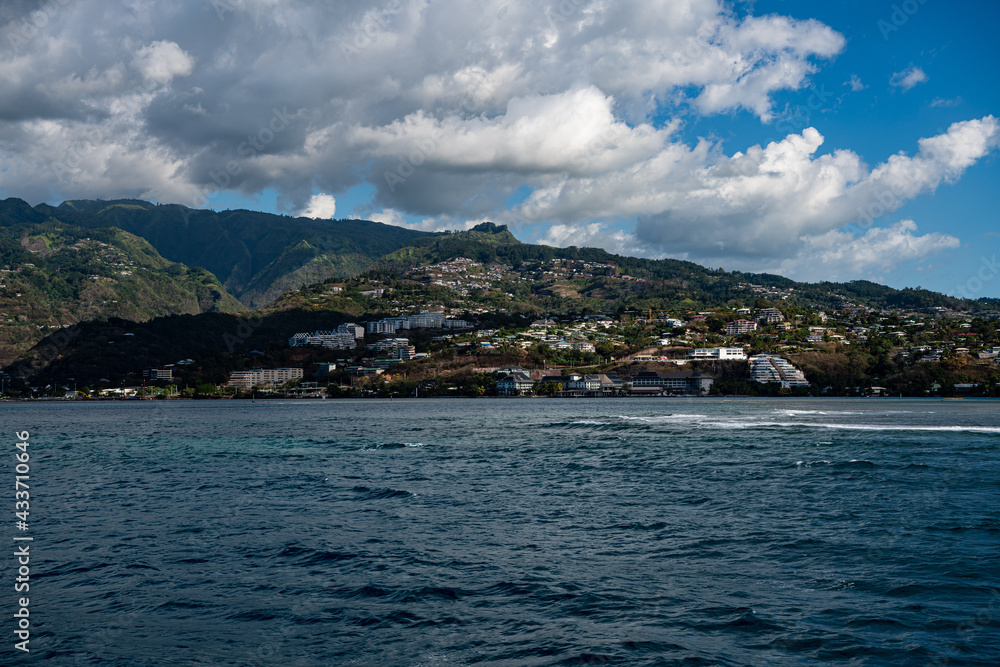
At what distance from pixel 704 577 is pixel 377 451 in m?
25.5

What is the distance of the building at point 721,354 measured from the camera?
441 feet

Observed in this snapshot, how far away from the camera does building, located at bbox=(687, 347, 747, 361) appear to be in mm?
134500

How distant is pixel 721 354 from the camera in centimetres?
13812

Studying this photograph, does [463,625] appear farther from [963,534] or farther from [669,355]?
[669,355]

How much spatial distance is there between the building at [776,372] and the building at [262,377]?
3662 inches

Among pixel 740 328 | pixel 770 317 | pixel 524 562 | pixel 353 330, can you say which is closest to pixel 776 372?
pixel 740 328

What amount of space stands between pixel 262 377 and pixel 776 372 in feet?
336

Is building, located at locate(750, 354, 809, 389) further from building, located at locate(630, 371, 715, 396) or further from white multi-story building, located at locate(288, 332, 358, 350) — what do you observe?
white multi-story building, located at locate(288, 332, 358, 350)

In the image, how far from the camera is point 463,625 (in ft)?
35.9

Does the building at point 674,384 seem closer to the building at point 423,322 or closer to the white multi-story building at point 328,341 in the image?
the white multi-story building at point 328,341

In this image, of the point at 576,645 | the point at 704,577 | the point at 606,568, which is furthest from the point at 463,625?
the point at 704,577

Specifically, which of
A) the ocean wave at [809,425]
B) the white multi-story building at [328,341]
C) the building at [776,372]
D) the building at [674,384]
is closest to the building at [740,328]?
the building at [776,372]

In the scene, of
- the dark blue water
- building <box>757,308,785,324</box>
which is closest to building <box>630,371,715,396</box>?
building <box>757,308,785,324</box>

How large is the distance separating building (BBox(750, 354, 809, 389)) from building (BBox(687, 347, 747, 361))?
5760 mm
